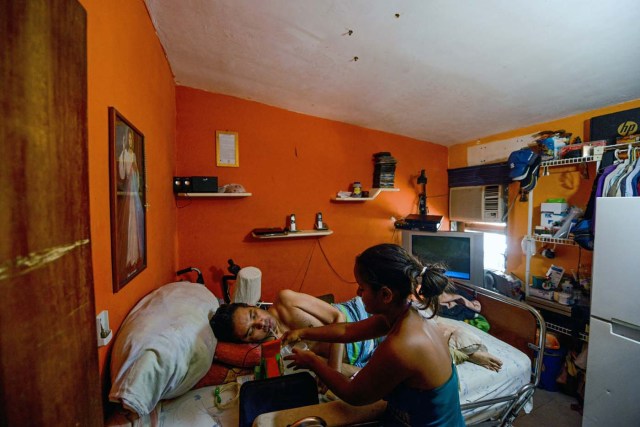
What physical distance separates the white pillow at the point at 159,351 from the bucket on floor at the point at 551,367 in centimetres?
275

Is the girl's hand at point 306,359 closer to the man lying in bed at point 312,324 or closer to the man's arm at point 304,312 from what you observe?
the man lying in bed at point 312,324

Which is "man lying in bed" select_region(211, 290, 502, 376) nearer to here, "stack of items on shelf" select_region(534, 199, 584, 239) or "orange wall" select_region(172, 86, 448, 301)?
"orange wall" select_region(172, 86, 448, 301)

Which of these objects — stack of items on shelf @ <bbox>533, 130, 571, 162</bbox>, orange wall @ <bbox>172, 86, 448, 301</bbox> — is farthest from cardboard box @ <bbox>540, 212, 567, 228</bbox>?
orange wall @ <bbox>172, 86, 448, 301</bbox>

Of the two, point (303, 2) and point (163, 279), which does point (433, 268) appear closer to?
point (303, 2)

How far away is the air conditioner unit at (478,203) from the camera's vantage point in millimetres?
2951

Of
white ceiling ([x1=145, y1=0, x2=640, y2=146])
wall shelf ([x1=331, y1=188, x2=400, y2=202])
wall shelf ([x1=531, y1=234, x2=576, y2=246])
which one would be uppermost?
white ceiling ([x1=145, y1=0, x2=640, y2=146])

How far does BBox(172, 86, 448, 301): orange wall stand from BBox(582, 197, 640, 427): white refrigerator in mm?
1913

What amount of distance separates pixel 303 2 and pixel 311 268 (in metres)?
2.32

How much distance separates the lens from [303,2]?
1257 millimetres

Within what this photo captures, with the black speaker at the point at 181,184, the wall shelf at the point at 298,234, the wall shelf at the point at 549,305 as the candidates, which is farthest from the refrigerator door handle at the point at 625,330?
the black speaker at the point at 181,184

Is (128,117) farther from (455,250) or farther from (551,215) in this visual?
(551,215)

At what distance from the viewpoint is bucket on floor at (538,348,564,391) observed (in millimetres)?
2213

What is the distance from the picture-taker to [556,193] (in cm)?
253

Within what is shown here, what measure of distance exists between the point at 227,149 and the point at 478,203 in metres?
3.01
